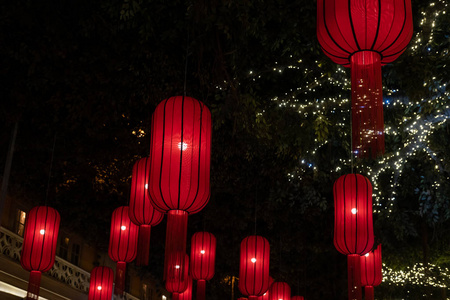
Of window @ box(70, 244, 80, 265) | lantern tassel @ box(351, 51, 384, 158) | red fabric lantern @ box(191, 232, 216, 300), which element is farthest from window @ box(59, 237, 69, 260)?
lantern tassel @ box(351, 51, 384, 158)

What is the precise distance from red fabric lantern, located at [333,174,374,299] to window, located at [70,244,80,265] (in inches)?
366

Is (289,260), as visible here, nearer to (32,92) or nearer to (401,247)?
(401,247)

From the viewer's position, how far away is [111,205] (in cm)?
1281

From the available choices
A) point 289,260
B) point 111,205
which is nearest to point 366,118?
point 111,205

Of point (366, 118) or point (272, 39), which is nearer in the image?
point (366, 118)

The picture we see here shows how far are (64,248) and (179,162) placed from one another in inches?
420

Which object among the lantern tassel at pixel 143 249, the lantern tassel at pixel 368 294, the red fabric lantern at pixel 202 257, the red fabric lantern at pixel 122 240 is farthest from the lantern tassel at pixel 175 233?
the red fabric lantern at pixel 202 257

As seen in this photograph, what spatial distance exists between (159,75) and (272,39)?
150 cm

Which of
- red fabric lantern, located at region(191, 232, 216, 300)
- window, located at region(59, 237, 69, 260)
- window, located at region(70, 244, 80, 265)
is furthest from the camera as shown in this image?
window, located at region(70, 244, 80, 265)

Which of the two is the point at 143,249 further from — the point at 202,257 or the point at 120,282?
the point at 202,257

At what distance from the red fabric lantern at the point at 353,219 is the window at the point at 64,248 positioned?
344 inches

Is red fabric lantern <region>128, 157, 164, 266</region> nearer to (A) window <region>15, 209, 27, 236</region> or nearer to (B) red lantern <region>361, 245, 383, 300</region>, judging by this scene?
(B) red lantern <region>361, 245, 383, 300</region>

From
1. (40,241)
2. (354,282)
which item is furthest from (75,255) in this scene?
(354,282)

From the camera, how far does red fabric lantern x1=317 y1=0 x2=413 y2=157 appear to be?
12.1ft
